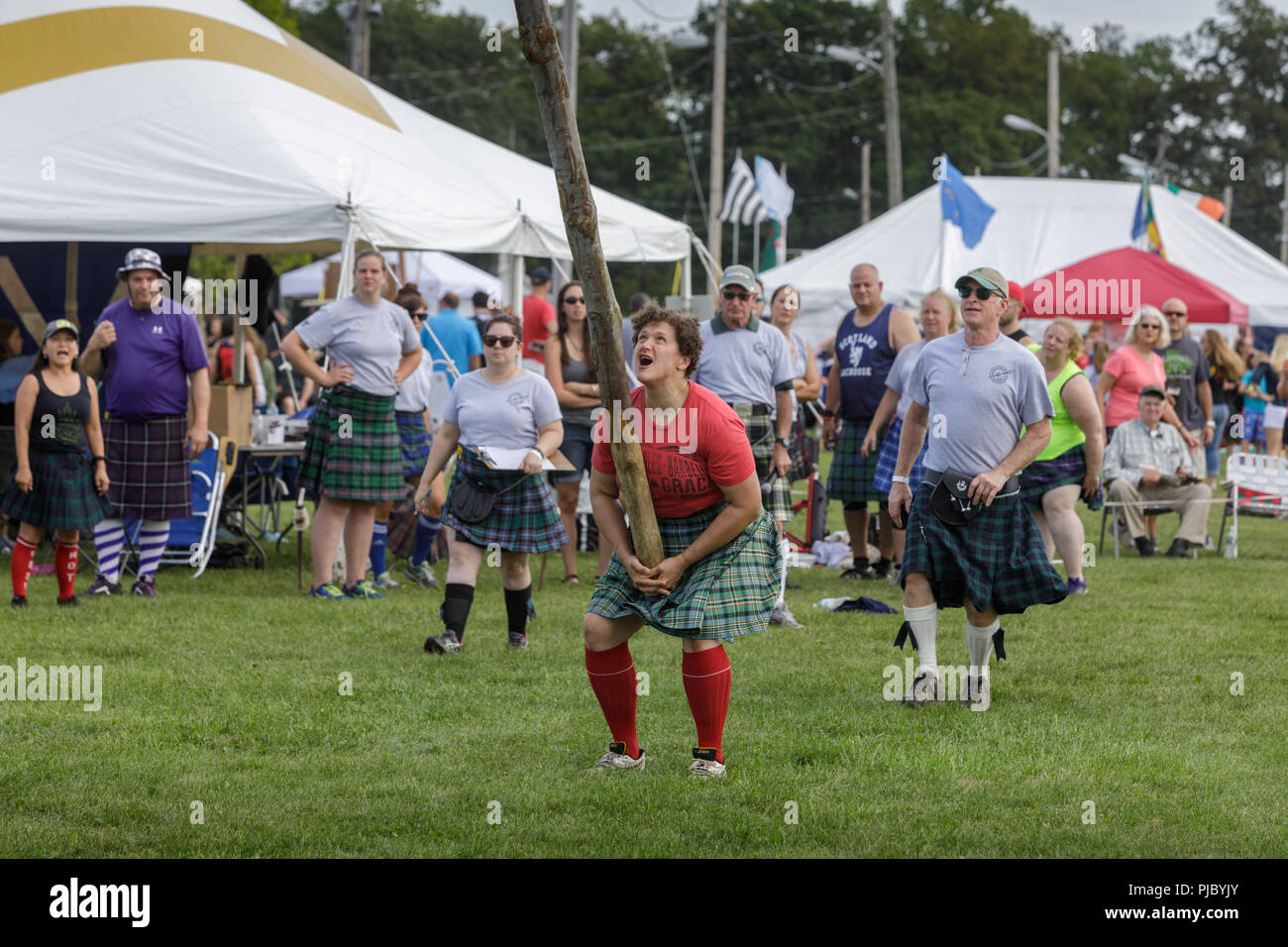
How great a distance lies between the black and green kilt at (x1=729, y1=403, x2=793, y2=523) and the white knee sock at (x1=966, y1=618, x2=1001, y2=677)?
1625 millimetres

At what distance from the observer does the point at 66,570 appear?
26.5ft

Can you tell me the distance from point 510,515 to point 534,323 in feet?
21.2

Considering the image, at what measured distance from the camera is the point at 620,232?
1233 centimetres

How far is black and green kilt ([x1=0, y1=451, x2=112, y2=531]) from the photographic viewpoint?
26.7 feet

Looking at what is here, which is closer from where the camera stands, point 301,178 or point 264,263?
point 301,178

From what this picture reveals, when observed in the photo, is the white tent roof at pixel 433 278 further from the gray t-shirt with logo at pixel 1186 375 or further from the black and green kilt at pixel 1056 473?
the black and green kilt at pixel 1056 473

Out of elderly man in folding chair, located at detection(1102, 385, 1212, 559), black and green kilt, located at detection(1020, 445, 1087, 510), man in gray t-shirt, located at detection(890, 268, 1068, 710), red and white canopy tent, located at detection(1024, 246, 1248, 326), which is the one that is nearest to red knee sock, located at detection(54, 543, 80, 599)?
man in gray t-shirt, located at detection(890, 268, 1068, 710)

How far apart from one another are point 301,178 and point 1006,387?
5251 mm

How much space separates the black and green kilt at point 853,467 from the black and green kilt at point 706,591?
4.32 m

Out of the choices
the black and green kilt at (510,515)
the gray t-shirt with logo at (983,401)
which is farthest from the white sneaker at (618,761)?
the black and green kilt at (510,515)

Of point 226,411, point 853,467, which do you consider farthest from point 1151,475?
point 226,411

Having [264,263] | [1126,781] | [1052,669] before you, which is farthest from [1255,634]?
[264,263]

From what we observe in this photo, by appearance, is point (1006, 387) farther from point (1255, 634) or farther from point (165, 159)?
point (165, 159)

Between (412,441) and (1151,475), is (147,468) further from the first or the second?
(1151,475)
